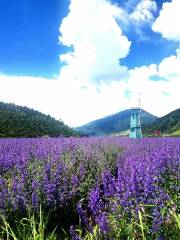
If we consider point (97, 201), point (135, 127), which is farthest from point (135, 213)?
point (135, 127)

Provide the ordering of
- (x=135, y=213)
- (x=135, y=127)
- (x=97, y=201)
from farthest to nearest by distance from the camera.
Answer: (x=135, y=127) → (x=97, y=201) → (x=135, y=213)

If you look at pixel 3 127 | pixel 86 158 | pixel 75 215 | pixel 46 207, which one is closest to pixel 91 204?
pixel 46 207

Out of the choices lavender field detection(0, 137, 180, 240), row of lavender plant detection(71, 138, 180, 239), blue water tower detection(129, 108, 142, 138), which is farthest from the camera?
blue water tower detection(129, 108, 142, 138)

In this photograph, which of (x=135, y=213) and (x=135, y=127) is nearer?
(x=135, y=213)

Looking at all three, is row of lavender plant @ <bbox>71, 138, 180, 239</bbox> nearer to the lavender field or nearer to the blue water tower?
the lavender field

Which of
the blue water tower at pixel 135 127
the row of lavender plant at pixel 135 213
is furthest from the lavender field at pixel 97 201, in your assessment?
the blue water tower at pixel 135 127

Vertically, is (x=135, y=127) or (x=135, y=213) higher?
(x=135, y=127)

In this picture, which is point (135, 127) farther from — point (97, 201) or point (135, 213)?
point (135, 213)

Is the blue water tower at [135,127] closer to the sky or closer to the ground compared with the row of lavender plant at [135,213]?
closer to the sky

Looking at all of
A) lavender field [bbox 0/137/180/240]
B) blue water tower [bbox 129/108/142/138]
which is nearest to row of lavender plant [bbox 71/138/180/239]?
lavender field [bbox 0/137/180/240]

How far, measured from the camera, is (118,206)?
4.51 metres

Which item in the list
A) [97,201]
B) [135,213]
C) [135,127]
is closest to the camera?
[135,213]

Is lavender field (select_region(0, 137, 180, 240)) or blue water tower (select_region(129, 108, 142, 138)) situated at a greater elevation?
blue water tower (select_region(129, 108, 142, 138))

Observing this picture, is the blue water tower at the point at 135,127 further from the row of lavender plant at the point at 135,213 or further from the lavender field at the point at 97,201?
the row of lavender plant at the point at 135,213
